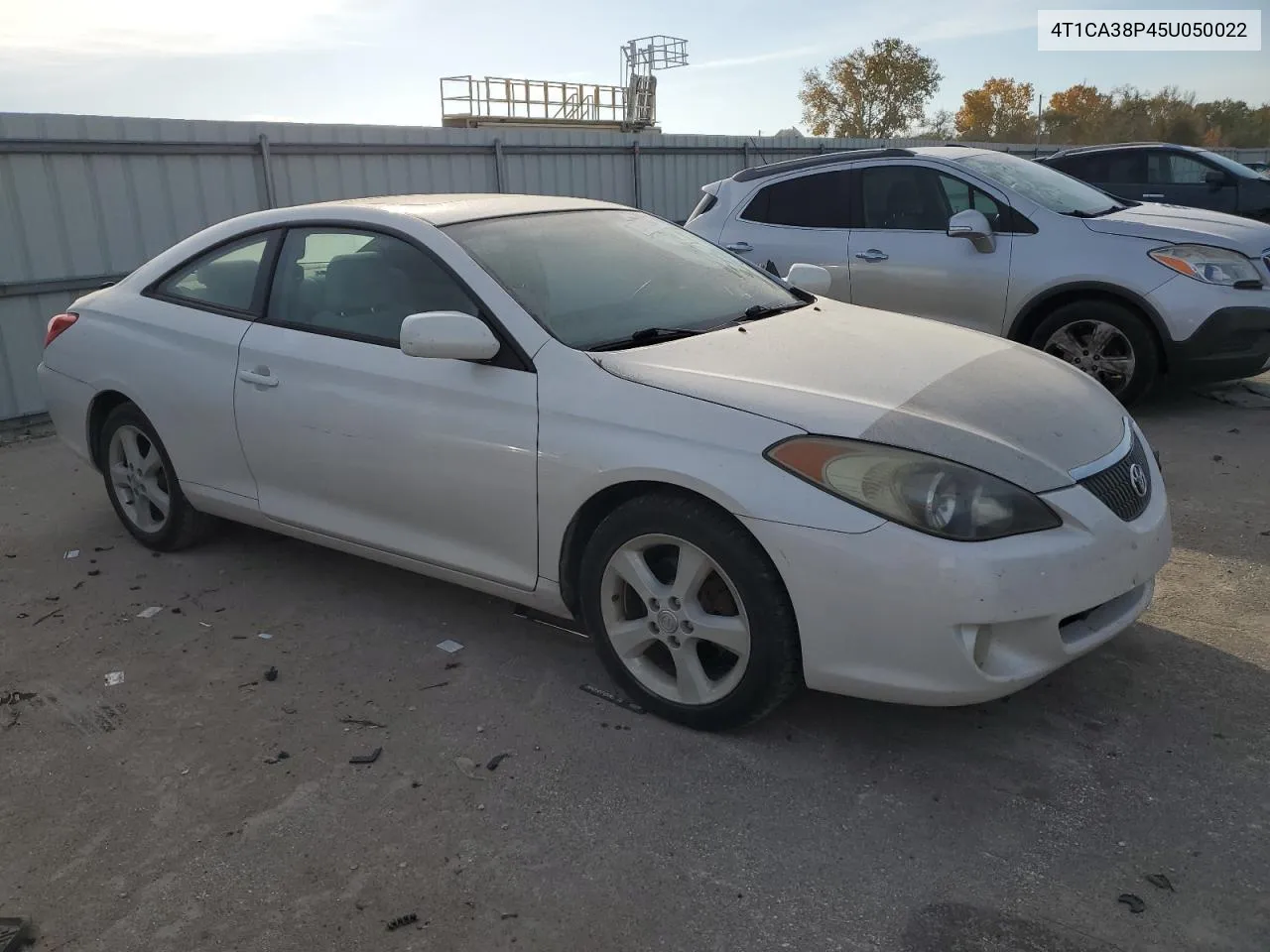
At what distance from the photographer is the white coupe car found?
2.79 m

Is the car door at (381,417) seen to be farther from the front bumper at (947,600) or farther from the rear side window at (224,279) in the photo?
the front bumper at (947,600)

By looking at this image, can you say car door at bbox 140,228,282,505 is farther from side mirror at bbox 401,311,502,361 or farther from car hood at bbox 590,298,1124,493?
car hood at bbox 590,298,1124,493

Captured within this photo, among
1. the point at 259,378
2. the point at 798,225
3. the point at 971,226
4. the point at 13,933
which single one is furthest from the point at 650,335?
the point at 798,225

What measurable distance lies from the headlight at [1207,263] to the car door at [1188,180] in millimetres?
6322

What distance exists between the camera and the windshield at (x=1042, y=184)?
7004 millimetres

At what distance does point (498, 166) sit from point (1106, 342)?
24.1 ft

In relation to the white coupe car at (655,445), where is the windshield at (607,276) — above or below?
above

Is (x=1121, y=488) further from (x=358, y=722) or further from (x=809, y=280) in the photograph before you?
(x=358, y=722)

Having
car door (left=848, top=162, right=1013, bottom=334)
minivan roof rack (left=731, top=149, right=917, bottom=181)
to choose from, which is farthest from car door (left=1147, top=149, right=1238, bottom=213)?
car door (left=848, top=162, right=1013, bottom=334)

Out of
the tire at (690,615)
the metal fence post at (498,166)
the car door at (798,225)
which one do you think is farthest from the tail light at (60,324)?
the metal fence post at (498,166)

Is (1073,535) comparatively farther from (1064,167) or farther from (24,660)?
(1064,167)

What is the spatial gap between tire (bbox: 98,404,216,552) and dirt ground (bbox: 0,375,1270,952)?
0.76m

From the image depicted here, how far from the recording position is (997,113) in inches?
2421

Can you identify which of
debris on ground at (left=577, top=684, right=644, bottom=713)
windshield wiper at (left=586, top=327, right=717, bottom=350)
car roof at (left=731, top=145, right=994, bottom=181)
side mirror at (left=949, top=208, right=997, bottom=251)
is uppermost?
car roof at (left=731, top=145, right=994, bottom=181)
